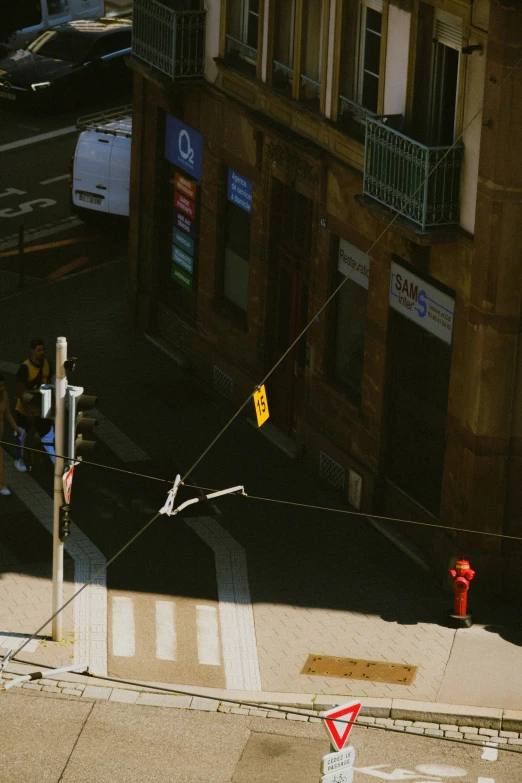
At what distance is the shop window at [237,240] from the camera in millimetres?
26344

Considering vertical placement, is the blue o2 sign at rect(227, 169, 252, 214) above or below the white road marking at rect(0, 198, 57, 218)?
above

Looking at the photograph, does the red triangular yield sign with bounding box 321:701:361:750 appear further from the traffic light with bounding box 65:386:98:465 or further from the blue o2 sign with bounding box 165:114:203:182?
the blue o2 sign with bounding box 165:114:203:182

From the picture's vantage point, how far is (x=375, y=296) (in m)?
22.8

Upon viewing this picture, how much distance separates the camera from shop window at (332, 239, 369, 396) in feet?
76.6

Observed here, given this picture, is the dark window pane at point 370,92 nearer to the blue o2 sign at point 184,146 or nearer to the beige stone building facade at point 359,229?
the beige stone building facade at point 359,229

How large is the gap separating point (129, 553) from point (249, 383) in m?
4.97

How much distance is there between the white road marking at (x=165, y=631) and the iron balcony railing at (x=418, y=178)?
552 cm

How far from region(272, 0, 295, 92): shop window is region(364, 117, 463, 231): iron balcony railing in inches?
148

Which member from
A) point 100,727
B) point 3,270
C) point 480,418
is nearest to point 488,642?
point 480,418

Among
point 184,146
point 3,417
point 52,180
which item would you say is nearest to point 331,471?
point 3,417

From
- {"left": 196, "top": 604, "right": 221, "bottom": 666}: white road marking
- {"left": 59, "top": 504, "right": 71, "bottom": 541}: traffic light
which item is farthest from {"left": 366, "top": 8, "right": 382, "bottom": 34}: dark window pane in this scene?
{"left": 196, "top": 604, "right": 221, "bottom": 666}: white road marking

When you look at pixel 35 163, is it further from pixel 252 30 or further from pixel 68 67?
pixel 252 30

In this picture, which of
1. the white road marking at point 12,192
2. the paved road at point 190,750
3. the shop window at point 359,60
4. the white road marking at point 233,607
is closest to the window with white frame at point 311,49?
the shop window at point 359,60

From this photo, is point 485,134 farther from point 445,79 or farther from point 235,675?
point 235,675
